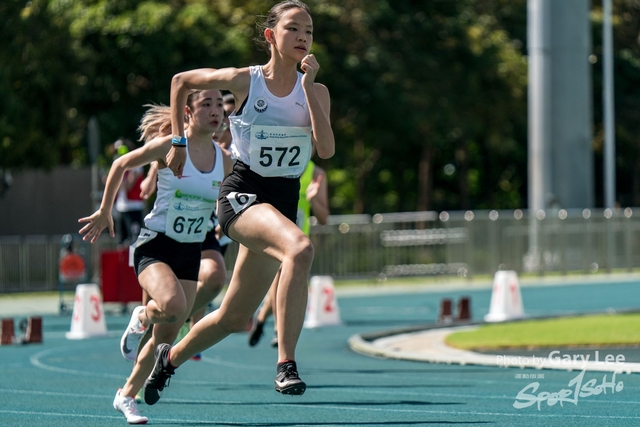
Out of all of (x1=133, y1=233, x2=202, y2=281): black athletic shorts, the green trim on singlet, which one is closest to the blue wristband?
(x1=133, y1=233, x2=202, y2=281): black athletic shorts

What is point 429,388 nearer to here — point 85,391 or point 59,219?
point 85,391

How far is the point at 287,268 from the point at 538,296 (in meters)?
17.6

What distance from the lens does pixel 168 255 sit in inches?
347

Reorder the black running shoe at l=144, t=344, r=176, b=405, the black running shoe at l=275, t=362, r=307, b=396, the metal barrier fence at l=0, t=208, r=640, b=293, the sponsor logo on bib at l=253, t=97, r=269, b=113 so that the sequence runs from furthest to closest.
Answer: the metal barrier fence at l=0, t=208, r=640, b=293 < the black running shoe at l=144, t=344, r=176, b=405 < the sponsor logo on bib at l=253, t=97, r=269, b=113 < the black running shoe at l=275, t=362, r=307, b=396

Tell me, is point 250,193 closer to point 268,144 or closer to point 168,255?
point 268,144

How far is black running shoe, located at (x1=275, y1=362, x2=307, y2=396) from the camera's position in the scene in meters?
7.04

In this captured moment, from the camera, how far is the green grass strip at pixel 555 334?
43.8 feet

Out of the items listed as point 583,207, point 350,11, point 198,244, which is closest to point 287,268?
point 198,244

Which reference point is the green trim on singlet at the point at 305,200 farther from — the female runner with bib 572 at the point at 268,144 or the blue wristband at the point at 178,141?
the female runner with bib 572 at the point at 268,144

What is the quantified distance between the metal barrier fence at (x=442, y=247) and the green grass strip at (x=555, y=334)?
427 inches

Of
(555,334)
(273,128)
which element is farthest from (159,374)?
(555,334)

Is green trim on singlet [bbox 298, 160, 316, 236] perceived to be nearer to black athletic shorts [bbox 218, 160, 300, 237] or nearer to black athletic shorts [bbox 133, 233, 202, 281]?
black athletic shorts [bbox 133, 233, 202, 281]

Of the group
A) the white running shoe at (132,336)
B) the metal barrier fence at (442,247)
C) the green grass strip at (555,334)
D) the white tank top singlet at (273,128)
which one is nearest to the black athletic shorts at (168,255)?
the white running shoe at (132,336)

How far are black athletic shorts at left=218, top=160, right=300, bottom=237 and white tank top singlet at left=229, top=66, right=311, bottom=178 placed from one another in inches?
2.2
